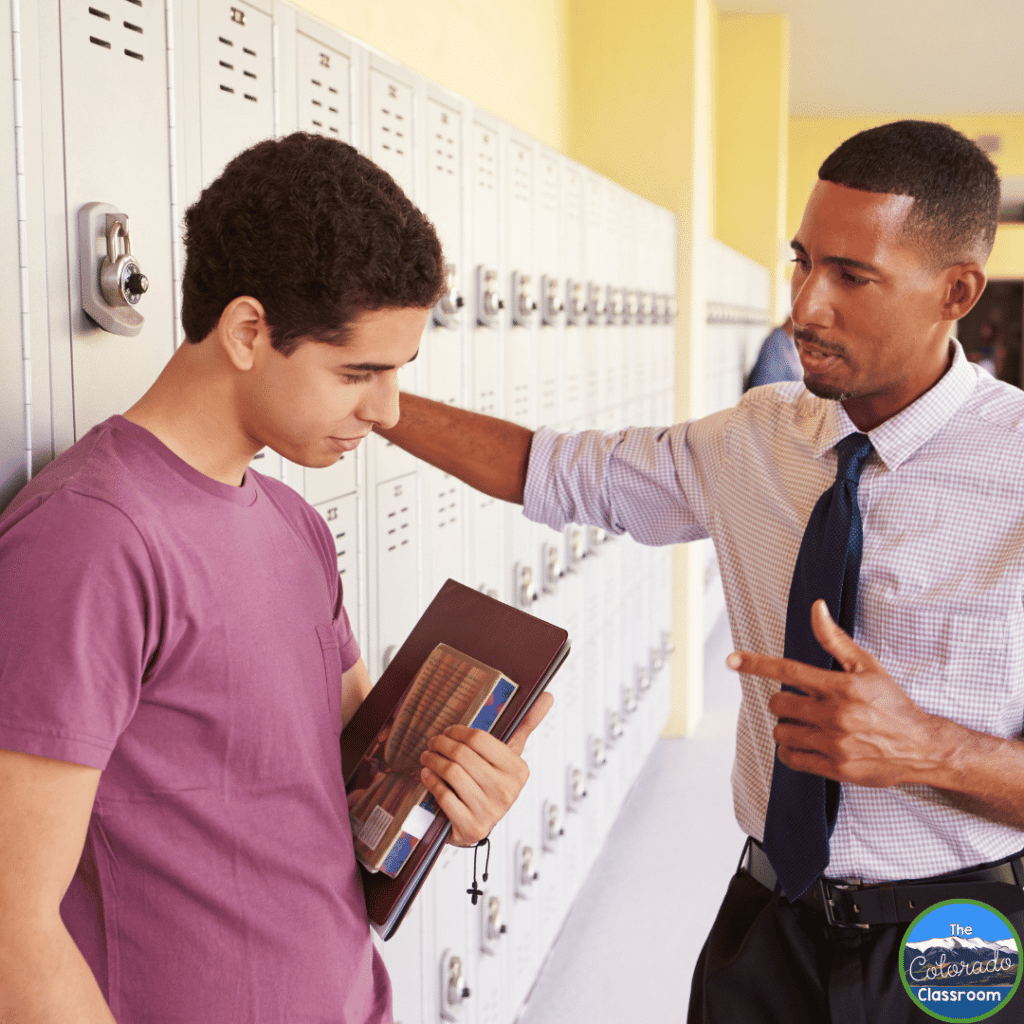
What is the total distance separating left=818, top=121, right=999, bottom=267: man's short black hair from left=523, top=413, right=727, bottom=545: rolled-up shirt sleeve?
1.47 feet

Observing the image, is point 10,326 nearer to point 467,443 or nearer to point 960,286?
point 467,443

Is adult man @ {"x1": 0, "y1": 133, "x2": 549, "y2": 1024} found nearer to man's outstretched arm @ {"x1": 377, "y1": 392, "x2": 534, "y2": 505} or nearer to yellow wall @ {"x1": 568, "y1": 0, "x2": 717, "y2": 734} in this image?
man's outstretched arm @ {"x1": 377, "y1": 392, "x2": 534, "y2": 505}

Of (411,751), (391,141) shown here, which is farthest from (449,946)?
(391,141)

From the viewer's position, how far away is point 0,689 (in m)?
0.75

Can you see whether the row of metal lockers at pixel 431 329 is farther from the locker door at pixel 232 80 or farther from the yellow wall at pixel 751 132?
the yellow wall at pixel 751 132

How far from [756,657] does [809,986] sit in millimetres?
551

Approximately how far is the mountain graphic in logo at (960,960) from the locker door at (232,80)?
4.61 ft

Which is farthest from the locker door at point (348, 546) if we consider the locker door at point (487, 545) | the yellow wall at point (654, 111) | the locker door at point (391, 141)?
the yellow wall at point (654, 111)

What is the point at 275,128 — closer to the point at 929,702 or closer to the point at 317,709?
the point at 317,709

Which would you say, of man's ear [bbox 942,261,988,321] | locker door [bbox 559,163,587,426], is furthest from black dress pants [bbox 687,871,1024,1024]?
locker door [bbox 559,163,587,426]

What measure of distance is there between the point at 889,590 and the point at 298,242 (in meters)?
1.01

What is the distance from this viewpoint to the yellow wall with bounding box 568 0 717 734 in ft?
14.6

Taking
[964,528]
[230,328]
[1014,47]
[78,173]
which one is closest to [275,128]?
[78,173]

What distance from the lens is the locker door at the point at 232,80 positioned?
4.21ft
